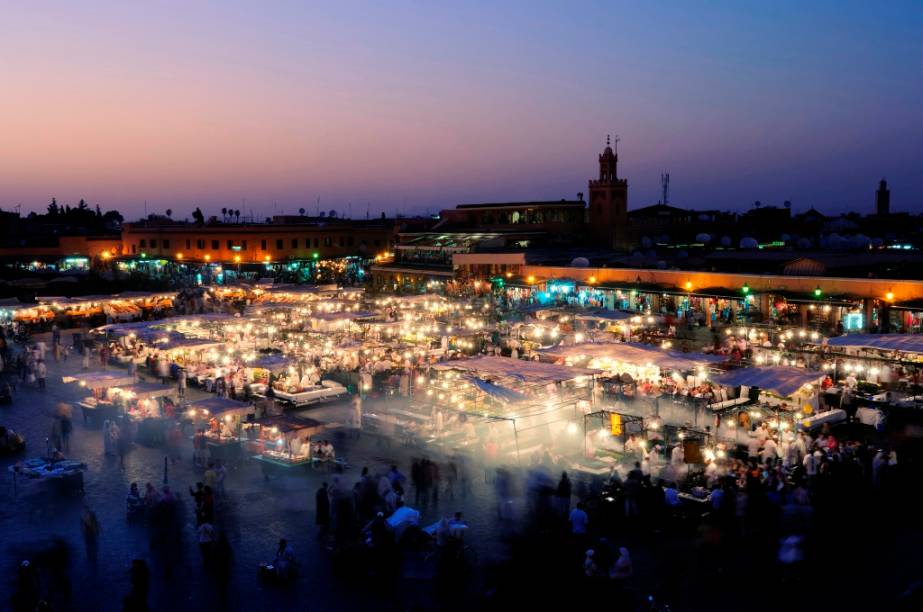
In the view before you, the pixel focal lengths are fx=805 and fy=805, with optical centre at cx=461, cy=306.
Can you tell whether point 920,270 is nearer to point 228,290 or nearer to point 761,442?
point 761,442

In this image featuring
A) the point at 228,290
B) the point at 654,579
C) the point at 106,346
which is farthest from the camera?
the point at 228,290

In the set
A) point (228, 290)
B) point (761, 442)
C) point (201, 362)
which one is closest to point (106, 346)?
point (201, 362)

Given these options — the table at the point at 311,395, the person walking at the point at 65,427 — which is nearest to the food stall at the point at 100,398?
the person walking at the point at 65,427

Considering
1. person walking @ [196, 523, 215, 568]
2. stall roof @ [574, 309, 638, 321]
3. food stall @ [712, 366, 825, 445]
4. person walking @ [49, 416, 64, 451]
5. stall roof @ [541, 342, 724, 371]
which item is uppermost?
stall roof @ [574, 309, 638, 321]

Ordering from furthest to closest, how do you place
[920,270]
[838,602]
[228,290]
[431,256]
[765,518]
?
[431,256]
[228,290]
[920,270]
[765,518]
[838,602]

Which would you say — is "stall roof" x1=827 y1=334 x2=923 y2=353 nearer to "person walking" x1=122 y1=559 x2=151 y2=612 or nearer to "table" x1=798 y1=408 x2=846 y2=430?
"table" x1=798 y1=408 x2=846 y2=430

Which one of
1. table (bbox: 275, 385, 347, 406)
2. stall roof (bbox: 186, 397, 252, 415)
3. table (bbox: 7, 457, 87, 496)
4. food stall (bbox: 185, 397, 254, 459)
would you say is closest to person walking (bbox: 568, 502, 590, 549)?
food stall (bbox: 185, 397, 254, 459)

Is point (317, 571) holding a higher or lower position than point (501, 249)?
lower
